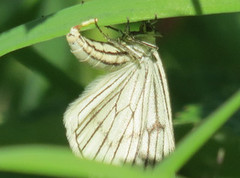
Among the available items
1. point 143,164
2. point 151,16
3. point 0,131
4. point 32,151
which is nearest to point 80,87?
point 0,131

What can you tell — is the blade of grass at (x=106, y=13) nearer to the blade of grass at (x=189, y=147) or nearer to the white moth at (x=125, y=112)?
the white moth at (x=125, y=112)

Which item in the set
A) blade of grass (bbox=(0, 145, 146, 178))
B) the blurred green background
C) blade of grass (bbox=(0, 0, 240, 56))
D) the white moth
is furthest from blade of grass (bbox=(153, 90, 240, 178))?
the blurred green background

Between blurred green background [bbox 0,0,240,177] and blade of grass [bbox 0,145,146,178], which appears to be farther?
blurred green background [bbox 0,0,240,177]

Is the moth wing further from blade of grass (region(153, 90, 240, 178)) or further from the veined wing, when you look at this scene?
blade of grass (region(153, 90, 240, 178))

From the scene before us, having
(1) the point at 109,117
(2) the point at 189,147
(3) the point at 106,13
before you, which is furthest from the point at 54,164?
(1) the point at 109,117

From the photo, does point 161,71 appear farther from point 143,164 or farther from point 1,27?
point 1,27
